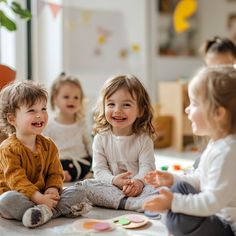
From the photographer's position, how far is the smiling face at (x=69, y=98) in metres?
2.05

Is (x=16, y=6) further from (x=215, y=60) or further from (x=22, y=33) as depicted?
(x=215, y=60)

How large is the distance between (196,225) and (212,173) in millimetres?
138

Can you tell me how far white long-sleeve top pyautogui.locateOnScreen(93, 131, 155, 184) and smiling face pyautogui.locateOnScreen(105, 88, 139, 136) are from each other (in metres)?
0.06

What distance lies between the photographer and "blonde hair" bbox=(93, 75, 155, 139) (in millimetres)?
1620

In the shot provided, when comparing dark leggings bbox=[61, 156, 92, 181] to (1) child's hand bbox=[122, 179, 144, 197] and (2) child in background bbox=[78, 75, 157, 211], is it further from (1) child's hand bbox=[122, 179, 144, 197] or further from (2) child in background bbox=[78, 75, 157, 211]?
(1) child's hand bbox=[122, 179, 144, 197]

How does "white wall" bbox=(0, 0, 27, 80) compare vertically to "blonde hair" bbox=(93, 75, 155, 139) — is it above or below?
above

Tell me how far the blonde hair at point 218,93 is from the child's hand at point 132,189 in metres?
0.52

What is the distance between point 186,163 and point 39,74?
1.12 m

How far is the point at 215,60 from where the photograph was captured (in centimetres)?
253

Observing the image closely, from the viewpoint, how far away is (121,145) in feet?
5.43

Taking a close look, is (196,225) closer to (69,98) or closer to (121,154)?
(121,154)

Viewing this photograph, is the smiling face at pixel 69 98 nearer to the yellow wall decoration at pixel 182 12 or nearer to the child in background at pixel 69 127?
the child in background at pixel 69 127

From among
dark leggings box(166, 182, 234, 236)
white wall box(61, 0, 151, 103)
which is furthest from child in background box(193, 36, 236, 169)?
dark leggings box(166, 182, 234, 236)

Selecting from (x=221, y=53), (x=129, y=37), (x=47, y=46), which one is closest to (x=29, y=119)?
(x=221, y=53)
